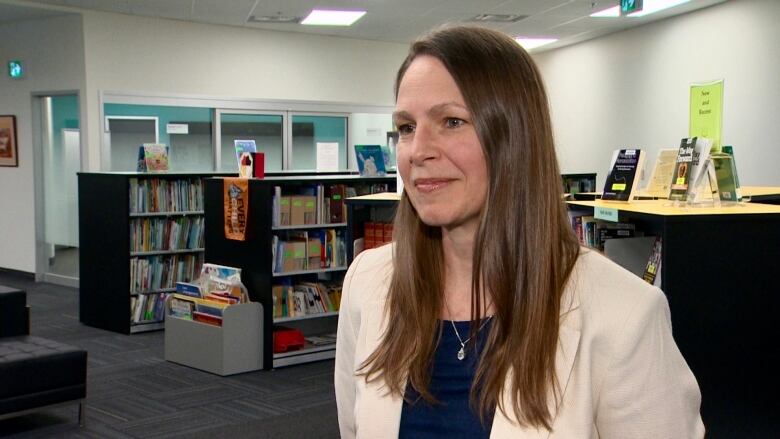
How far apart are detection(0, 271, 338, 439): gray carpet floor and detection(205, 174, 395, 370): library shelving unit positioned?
175mm

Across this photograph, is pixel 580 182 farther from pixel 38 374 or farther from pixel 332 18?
pixel 38 374

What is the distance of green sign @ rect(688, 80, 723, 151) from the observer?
3.15 meters

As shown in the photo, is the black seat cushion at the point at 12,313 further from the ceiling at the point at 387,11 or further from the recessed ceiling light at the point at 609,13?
the recessed ceiling light at the point at 609,13

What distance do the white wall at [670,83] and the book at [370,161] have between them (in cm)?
149

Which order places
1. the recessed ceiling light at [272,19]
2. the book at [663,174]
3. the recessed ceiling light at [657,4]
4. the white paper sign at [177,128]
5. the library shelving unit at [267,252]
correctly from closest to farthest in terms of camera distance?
the book at [663,174] → the library shelving unit at [267,252] → the recessed ceiling light at [657,4] → the recessed ceiling light at [272,19] → the white paper sign at [177,128]

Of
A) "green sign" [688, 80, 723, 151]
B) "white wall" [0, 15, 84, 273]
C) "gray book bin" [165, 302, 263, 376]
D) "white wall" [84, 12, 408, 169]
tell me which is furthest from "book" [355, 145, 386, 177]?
"white wall" [0, 15, 84, 273]

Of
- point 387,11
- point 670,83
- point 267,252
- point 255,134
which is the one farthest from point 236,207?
point 670,83

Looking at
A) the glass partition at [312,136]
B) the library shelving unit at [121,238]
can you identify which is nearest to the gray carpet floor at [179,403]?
the library shelving unit at [121,238]

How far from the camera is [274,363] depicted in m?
6.02

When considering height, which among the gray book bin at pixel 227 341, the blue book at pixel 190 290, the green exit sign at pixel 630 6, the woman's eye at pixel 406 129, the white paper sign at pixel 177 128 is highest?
the green exit sign at pixel 630 6

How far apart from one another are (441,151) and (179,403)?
4.35 metres

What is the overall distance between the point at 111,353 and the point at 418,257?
5.67m

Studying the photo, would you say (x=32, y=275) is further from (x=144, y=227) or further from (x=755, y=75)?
(x=755, y=75)

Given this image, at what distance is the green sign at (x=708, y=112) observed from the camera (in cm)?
315
